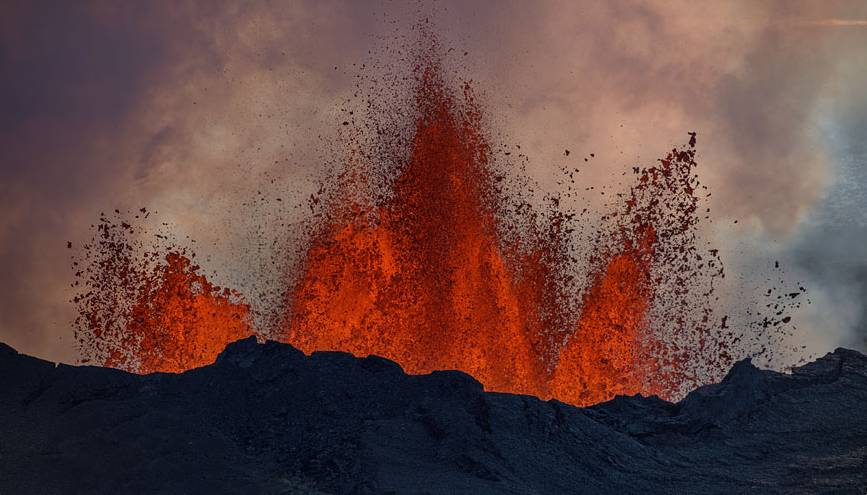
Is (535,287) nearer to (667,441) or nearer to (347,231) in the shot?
(347,231)

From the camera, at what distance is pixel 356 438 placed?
21.4 m

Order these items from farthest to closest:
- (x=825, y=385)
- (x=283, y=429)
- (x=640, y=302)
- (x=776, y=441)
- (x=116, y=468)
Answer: (x=640, y=302) → (x=825, y=385) → (x=776, y=441) → (x=283, y=429) → (x=116, y=468)

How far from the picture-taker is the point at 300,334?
113 ft

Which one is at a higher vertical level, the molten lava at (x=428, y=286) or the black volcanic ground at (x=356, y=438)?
the molten lava at (x=428, y=286)

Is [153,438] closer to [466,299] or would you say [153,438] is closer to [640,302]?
[466,299]

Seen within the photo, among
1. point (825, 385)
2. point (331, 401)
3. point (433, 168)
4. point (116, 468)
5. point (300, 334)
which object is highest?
point (433, 168)

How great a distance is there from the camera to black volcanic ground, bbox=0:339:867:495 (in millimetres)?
20234

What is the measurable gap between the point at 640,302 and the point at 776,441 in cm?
982

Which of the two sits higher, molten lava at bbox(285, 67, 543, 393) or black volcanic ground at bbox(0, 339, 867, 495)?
molten lava at bbox(285, 67, 543, 393)

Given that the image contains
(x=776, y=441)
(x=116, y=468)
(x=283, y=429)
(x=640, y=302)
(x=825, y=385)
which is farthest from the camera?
(x=640, y=302)

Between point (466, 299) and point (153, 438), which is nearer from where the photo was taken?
point (153, 438)

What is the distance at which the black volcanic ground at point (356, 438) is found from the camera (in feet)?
66.4

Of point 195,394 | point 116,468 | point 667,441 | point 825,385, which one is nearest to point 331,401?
point 195,394

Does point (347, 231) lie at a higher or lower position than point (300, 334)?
higher
